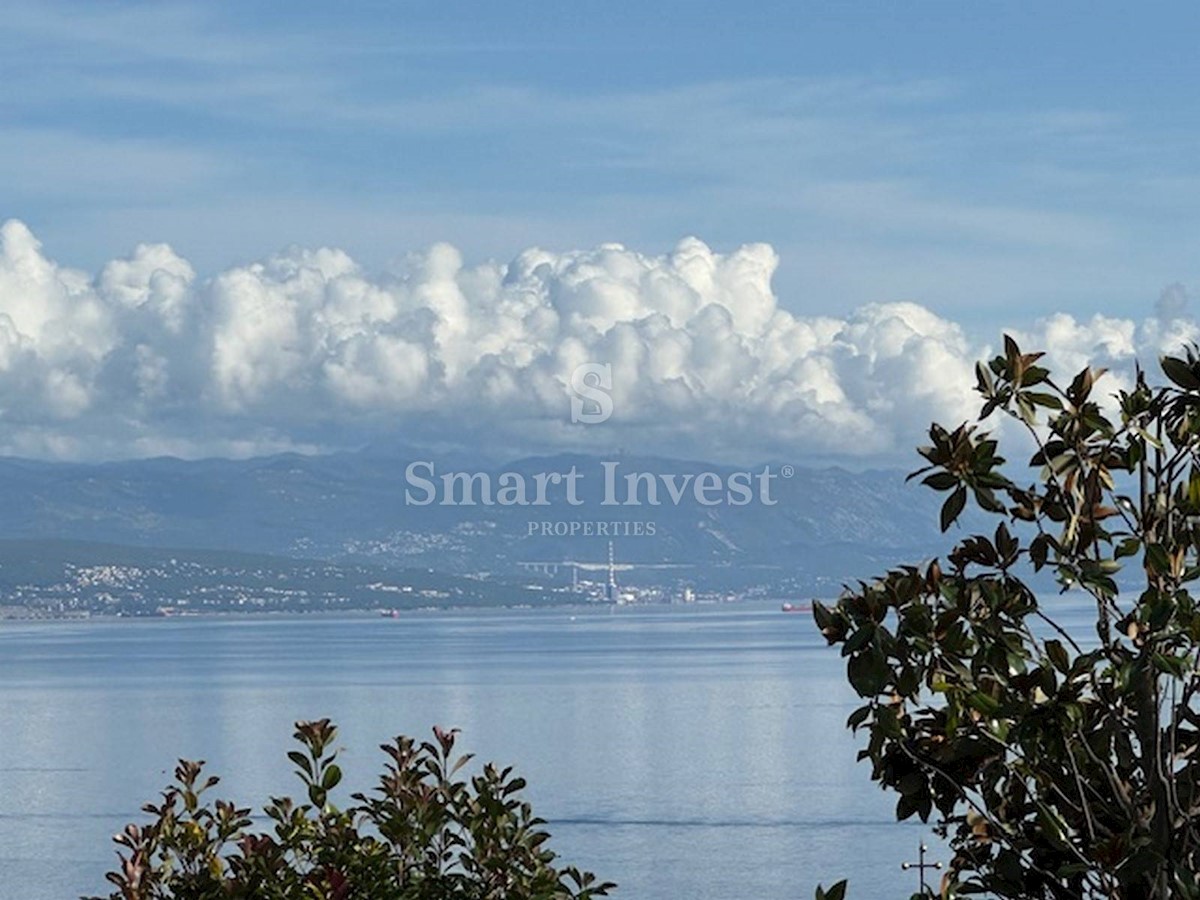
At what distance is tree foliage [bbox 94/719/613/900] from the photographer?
754 centimetres

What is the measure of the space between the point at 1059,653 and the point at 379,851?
3.20 m

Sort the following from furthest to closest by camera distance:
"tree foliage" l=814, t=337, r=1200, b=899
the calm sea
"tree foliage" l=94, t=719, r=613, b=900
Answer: the calm sea, "tree foliage" l=94, t=719, r=613, b=900, "tree foliage" l=814, t=337, r=1200, b=899

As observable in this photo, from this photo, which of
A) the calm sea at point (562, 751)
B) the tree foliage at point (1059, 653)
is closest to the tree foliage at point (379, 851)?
the tree foliage at point (1059, 653)

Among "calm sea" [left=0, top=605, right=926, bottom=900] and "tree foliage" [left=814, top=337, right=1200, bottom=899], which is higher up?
"tree foliage" [left=814, top=337, right=1200, bottom=899]

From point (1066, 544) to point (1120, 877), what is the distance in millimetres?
857

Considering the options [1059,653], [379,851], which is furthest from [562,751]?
[1059,653]

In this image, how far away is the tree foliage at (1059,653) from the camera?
525 cm

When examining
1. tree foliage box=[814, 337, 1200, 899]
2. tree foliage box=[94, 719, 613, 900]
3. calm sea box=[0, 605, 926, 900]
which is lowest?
calm sea box=[0, 605, 926, 900]

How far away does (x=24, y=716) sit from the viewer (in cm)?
10600

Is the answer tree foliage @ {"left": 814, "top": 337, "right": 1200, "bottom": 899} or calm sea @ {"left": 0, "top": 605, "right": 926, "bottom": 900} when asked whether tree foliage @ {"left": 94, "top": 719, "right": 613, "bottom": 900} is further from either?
calm sea @ {"left": 0, "top": 605, "right": 926, "bottom": 900}

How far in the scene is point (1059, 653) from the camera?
5.45m

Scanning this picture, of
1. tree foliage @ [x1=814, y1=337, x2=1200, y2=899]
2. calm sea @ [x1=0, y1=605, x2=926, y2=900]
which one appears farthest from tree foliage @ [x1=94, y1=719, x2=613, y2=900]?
→ calm sea @ [x1=0, y1=605, x2=926, y2=900]

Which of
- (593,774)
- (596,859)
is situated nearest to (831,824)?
(596,859)

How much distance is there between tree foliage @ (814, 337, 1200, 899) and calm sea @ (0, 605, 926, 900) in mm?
12077
